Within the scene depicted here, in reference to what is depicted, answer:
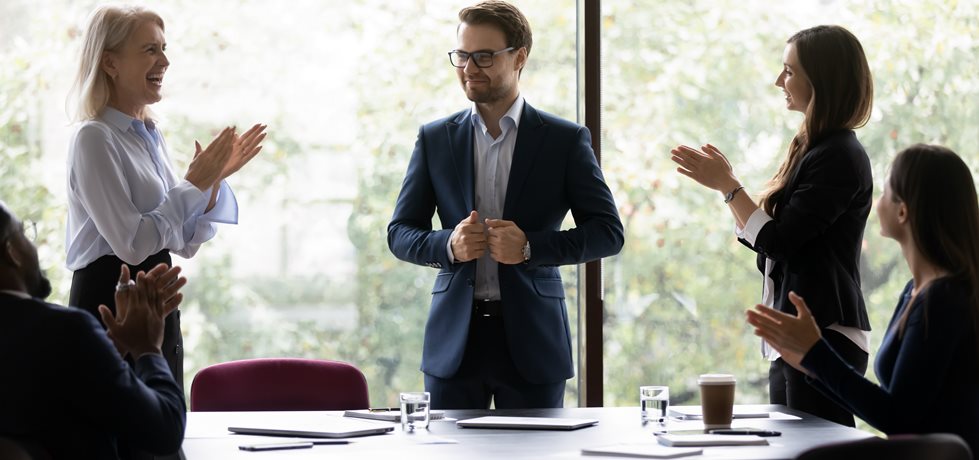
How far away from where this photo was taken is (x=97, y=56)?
139 inches

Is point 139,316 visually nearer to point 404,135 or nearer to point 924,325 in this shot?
point 924,325

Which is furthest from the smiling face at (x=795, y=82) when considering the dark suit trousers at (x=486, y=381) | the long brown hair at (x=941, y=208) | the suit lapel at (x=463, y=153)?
the dark suit trousers at (x=486, y=381)

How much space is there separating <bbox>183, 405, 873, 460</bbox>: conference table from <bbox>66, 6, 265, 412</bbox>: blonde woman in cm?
63

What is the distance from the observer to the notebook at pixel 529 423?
2658 mm

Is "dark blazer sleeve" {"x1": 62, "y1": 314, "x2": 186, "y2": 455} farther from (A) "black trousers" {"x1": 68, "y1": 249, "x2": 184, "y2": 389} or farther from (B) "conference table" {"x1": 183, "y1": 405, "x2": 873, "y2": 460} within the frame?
(A) "black trousers" {"x1": 68, "y1": 249, "x2": 184, "y2": 389}

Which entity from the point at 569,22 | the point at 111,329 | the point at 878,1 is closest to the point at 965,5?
the point at 878,1

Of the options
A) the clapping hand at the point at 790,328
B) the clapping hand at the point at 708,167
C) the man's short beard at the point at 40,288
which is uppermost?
the clapping hand at the point at 708,167

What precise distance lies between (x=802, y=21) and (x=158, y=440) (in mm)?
3419

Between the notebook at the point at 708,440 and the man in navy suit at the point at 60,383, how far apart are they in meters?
0.98

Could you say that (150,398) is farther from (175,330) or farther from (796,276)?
(796,276)

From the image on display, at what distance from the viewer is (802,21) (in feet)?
15.6

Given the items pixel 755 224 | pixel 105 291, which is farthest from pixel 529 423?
pixel 105 291

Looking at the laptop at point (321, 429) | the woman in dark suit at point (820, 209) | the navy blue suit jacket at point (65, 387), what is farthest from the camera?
the woman in dark suit at point (820, 209)

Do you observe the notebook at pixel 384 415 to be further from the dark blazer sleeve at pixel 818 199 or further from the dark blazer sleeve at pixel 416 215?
the dark blazer sleeve at pixel 818 199
